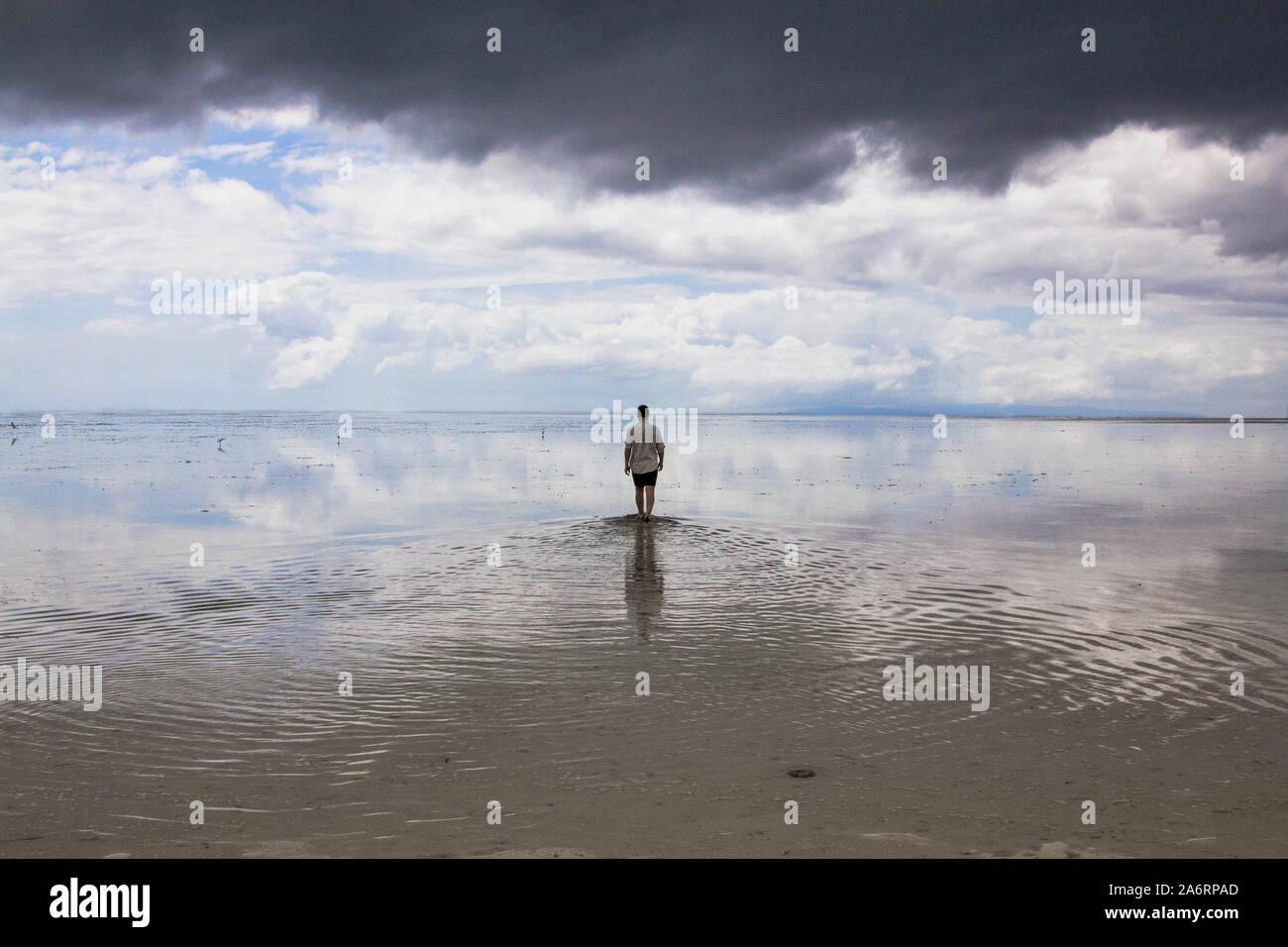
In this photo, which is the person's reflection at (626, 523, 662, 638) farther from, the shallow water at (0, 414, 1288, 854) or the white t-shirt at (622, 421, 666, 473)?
the white t-shirt at (622, 421, 666, 473)

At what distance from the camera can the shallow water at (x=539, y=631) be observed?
6613 mm

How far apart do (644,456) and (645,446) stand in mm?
232

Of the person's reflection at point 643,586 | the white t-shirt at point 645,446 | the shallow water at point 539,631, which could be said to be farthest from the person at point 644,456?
the person's reflection at point 643,586

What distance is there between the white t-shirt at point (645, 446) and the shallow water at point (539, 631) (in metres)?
1.56

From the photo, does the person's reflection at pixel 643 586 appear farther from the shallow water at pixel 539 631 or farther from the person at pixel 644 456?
the person at pixel 644 456

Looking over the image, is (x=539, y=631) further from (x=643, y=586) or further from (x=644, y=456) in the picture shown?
(x=644, y=456)

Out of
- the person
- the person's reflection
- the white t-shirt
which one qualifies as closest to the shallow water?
the person's reflection

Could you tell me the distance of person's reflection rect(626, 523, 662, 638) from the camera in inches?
442

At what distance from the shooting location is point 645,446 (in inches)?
819

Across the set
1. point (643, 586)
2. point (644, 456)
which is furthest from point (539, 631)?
point (644, 456)

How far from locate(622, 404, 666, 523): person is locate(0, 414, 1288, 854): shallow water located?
1171mm

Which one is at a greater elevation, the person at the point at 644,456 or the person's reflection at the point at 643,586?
the person at the point at 644,456

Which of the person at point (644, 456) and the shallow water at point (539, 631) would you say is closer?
the shallow water at point (539, 631)
